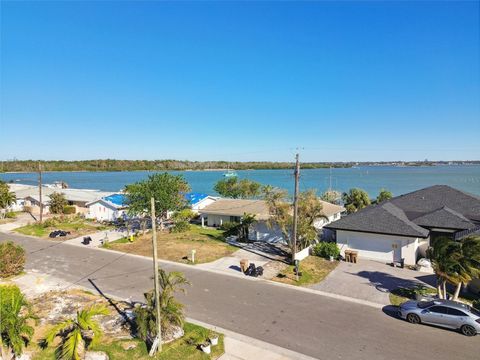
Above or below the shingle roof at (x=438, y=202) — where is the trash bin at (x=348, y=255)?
below

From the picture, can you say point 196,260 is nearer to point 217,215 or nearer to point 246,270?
point 246,270

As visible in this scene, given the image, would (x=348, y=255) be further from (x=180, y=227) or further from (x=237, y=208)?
(x=180, y=227)

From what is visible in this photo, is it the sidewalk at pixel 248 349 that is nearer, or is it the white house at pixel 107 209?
the sidewalk at pixel 248 349

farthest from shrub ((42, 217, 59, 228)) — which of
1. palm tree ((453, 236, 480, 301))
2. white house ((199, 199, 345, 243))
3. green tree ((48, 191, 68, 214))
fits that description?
palm tree ((453, 236, 480, 301))

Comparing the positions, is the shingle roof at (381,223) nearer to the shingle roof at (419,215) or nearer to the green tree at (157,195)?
the shingle roof at (419,215)

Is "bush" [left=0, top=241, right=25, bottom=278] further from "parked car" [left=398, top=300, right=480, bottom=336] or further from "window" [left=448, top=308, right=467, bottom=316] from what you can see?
"window" [left=448, top=308, right=467, bottom=316]

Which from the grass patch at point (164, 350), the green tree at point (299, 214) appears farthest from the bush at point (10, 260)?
the green tree at point (299, 214)

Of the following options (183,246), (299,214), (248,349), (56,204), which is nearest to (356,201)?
(299,214)

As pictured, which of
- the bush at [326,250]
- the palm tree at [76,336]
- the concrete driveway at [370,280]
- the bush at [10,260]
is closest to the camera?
the palm tree at [76,336]

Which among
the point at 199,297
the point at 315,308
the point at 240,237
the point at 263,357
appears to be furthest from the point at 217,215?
the point at 263,357
